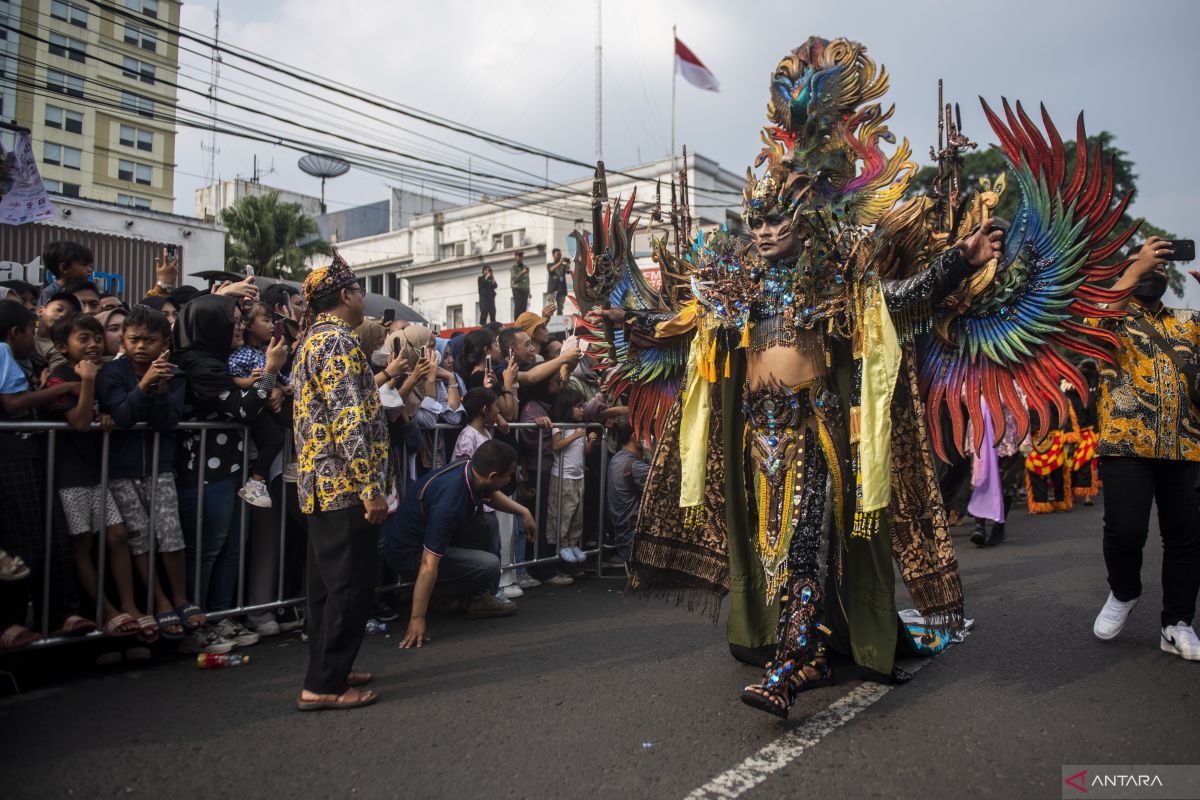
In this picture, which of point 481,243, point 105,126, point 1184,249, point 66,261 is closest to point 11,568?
point 66,261

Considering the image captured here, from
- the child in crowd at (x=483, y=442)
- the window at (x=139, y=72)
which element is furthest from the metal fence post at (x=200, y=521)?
the window at (x=139, y=72)

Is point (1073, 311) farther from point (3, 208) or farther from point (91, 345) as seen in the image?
point (3, 208)

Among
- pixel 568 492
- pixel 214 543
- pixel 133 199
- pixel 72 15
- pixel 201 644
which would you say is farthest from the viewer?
pixel 133 199

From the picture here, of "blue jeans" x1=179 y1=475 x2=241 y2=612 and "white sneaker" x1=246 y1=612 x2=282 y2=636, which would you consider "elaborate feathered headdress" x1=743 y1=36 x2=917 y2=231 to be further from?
"white sneaker" x1=246 y1=612 x2=282 y2=636

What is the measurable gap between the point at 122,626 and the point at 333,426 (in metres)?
1.69

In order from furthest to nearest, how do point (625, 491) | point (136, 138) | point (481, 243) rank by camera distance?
point (136, 138) → point (481, 243) → point (625, 491)

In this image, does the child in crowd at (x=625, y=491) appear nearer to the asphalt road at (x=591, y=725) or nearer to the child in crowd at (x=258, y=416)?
the asphalt road at (x=591, y=725)

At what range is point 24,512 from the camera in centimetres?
404

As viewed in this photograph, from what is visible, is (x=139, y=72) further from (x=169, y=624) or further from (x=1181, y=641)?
(x=1181, y=641)

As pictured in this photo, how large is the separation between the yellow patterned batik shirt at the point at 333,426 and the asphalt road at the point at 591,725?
3.25 ft

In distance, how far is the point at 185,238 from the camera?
871 inches

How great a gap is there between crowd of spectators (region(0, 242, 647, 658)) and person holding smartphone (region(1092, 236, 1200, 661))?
292cm

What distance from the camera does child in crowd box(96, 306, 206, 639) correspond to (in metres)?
A: 4.35

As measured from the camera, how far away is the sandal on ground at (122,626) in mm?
4234
